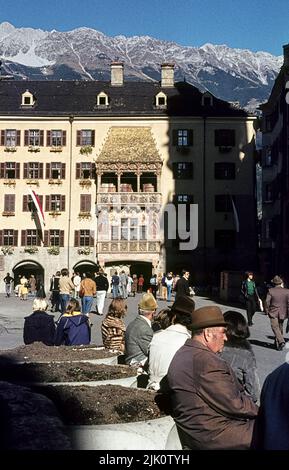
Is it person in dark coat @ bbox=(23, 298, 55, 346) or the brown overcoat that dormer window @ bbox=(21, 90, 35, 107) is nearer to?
person in dark coat @ bbox=(23, 298, 55, 346)

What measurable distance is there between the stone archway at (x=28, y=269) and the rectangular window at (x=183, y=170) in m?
13.3

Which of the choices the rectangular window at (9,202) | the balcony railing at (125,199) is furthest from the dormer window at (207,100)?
the rectangular window at (9,202)

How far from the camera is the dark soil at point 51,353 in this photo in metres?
10.4

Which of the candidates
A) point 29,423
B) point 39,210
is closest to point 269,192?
point 39,210

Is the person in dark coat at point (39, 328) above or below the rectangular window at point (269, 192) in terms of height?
below

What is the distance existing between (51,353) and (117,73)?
175 feet

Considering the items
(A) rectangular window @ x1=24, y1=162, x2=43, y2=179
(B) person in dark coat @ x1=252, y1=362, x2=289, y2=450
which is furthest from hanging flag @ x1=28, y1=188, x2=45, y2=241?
(B) person in dark coat @ x1=252, y1=362, x2=289, y2=450

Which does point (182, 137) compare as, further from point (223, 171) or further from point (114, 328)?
point (114, 328)

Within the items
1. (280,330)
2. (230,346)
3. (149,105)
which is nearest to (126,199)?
(149,105)

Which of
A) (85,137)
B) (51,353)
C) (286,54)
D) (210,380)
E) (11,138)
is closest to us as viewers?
(210,380)

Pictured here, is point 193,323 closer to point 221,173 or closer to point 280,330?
point 280,330

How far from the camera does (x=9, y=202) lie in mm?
54969

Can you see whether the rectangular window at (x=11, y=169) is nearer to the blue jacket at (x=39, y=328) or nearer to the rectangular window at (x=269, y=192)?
the rectangular window at (x=269, y=192)

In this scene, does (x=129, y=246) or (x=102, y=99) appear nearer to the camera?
(x=129, y=246)
